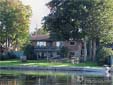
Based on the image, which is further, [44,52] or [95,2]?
[44,52]

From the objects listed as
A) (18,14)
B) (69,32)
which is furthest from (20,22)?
→ (69,32)

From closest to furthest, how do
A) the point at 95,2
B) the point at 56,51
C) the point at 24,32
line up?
the point at 95,2 → the point at 56,51 → the point at 24,32

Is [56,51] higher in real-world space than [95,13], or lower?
lower

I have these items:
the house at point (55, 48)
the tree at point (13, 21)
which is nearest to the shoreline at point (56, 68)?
the house at point (55, 48)

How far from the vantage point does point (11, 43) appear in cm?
10562

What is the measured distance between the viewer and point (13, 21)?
96.4m

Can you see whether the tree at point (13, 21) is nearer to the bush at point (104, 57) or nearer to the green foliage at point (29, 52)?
the green foliage at point (29, 52)

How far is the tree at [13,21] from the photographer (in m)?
96.4

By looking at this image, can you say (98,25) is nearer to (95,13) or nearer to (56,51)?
(95,13)

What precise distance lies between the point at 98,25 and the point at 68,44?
18141 mm

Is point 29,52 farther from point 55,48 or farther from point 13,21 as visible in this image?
point 13,21

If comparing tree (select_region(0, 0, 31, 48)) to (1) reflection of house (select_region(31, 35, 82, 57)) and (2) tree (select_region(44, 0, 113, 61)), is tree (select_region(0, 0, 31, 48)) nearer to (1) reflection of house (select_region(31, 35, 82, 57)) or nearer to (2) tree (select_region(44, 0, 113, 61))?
(1) reflection of house (select_region(31, 35, 82, 57))

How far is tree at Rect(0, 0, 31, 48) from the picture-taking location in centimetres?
9638

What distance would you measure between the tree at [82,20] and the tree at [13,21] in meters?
14.4
